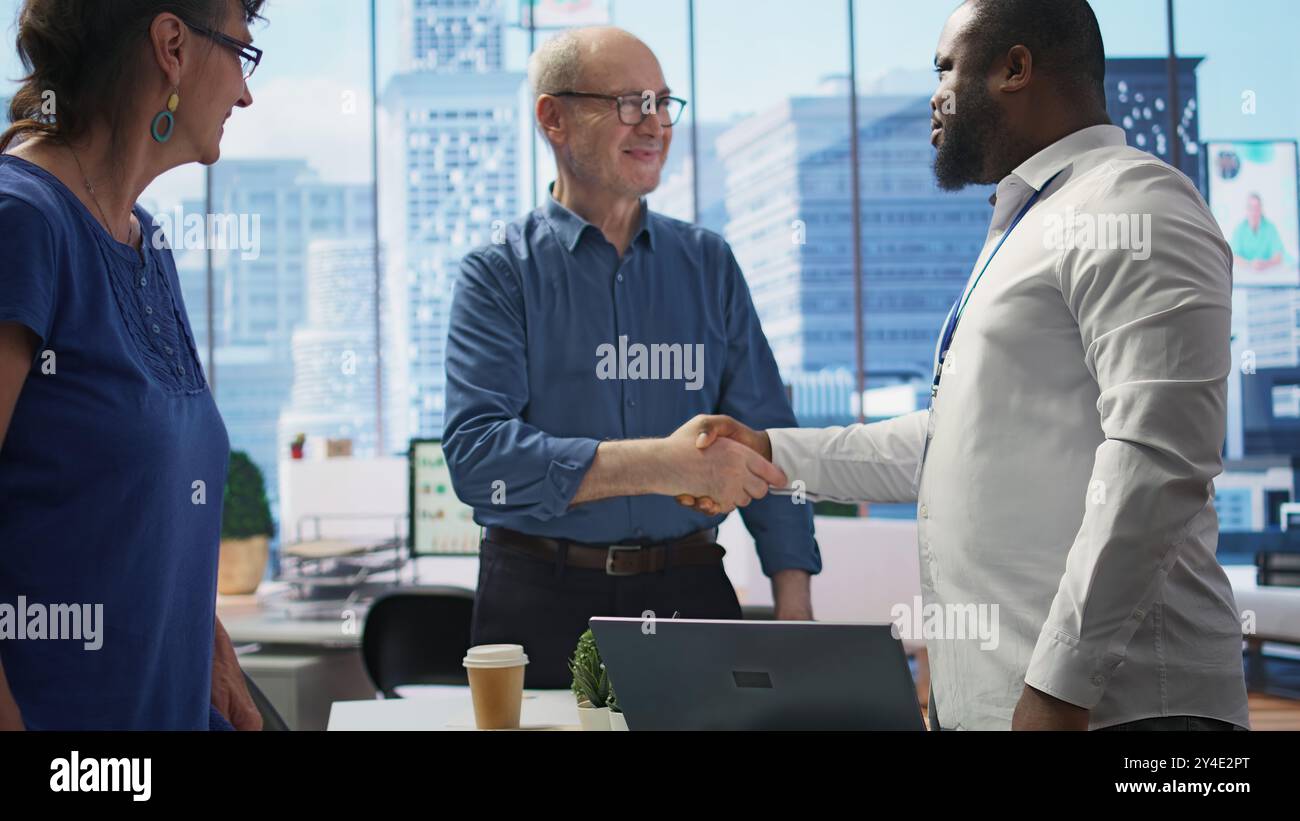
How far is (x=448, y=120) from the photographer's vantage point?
8.45 m

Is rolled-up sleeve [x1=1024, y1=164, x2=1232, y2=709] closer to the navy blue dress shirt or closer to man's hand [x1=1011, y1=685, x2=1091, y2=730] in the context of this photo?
man's hand [x1=1011, y1=685, x2=1091, y2=730]

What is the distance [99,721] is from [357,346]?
7.14 meters

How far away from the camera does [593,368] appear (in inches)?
85.0

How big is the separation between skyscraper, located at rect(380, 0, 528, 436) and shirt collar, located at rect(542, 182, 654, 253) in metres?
5.88

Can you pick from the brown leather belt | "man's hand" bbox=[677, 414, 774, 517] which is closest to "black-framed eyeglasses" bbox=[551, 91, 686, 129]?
"man's hand" bbox=[677, 414, 774, 517]

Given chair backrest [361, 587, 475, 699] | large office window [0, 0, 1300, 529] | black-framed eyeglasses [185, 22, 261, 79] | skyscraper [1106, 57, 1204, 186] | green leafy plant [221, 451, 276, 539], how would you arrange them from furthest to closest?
skyscraper [1106, 57, 1204, 186], large office window [0, 0, 1300, 529], green leafy plant [221, 451, 276, 539], chair backrest [361, 587, 475, 699], black-framed eyeglasses [185, 22, 261, 79]

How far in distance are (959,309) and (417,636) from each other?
196 centimetres

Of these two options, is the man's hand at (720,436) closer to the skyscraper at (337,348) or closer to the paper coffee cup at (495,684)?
the paper coffee cup at (495,684)

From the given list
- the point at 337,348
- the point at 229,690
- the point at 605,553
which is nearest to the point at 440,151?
the point at 337,348

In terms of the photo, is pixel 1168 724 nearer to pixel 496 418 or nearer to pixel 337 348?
pixel 496 418

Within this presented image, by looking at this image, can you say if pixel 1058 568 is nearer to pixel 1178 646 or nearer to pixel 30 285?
pixel 1178 646

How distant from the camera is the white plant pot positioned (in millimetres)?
1421

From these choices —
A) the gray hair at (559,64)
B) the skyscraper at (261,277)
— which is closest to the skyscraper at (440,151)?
the skyscraper at (261,277)

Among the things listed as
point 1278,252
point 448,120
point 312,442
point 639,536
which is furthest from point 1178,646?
point 448,120
